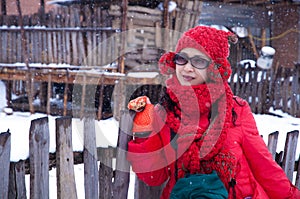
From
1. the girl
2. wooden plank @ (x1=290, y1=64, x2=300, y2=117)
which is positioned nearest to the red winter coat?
the girl

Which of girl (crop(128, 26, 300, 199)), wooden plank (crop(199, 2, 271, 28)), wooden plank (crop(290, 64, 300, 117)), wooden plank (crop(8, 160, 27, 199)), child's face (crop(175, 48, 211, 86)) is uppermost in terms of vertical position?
wooden plank (crop(199, 2, 271, 28))

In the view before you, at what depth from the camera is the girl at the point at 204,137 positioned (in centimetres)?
208

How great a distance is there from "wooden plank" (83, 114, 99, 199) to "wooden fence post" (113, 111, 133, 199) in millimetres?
171

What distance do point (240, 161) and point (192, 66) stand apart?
63 centimetres

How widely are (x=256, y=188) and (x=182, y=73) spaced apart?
0.81 meters

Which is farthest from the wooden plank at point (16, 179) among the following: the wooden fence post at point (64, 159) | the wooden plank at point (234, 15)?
the wooden plank at point (234, 15)

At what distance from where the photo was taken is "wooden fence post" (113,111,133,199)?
7.14 feet

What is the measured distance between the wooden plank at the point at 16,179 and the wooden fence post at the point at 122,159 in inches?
22.4

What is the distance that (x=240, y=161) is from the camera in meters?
2.20

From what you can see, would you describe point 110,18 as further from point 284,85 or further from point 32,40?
point 284,85

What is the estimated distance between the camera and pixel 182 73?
2.20 metres

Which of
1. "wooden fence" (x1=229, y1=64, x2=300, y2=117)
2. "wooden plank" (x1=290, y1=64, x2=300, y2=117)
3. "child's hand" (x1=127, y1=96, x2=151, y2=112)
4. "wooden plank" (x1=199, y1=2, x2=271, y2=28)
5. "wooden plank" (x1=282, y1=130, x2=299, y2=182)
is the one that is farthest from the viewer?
"wooden plank" (x1=199, y1=2, x2=271, y2=28)

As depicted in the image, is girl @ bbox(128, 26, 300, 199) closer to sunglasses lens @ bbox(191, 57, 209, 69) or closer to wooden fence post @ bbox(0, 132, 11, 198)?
sunglasses lens @ bbox(191, 57, 209, 69)

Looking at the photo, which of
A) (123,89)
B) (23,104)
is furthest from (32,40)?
(123,89)
